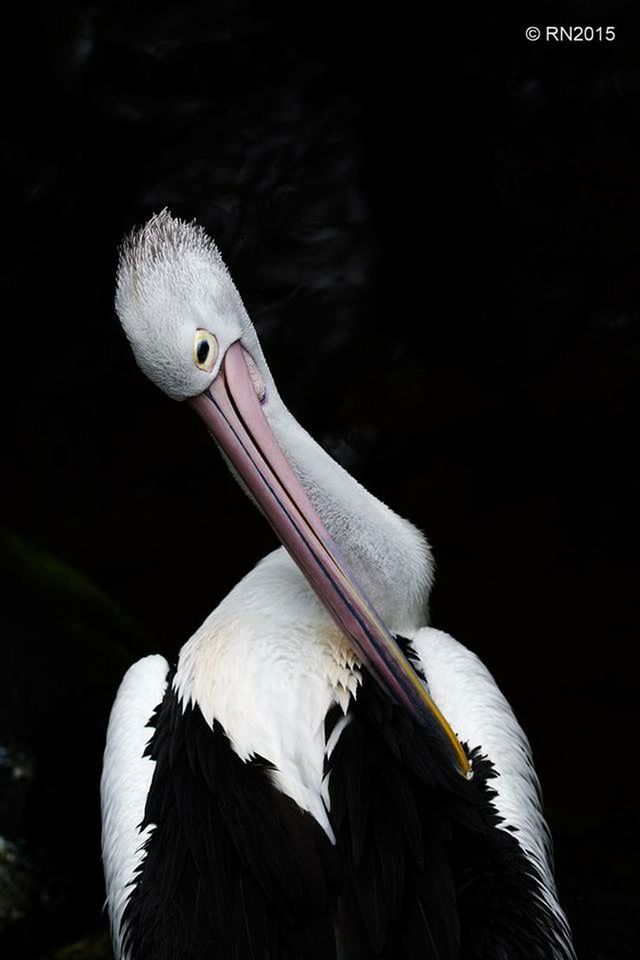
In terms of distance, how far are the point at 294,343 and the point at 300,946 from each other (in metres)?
3.00

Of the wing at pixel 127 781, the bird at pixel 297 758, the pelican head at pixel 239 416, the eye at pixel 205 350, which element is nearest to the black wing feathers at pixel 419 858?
the bird at pixel 297 758

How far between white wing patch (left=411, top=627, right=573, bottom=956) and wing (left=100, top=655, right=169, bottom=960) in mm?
680

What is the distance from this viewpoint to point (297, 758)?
2.15m

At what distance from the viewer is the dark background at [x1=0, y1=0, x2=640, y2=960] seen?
4152 mm

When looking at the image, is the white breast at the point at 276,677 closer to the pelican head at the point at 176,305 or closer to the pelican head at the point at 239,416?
the pelican head at the point at 239,416

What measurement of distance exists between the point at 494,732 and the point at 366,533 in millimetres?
547

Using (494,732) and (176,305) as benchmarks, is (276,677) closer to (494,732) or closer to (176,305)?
(494,732)

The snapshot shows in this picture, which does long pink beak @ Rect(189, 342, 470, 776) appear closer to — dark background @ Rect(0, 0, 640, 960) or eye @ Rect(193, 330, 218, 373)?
eye @ Rect(193, 330, 218, 373)

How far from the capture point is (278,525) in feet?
7.48

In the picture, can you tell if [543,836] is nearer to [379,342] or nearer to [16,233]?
[379,342]

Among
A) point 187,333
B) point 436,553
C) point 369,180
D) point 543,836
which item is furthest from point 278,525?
point 369,180

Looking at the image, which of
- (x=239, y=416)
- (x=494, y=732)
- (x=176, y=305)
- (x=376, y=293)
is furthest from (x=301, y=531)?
(x=376, y=293)

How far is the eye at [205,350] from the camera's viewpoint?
2197 mm

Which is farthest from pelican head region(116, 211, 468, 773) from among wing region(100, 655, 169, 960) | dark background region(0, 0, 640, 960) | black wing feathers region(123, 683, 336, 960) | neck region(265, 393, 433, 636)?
dark background region(0, 0, 640, 960)
